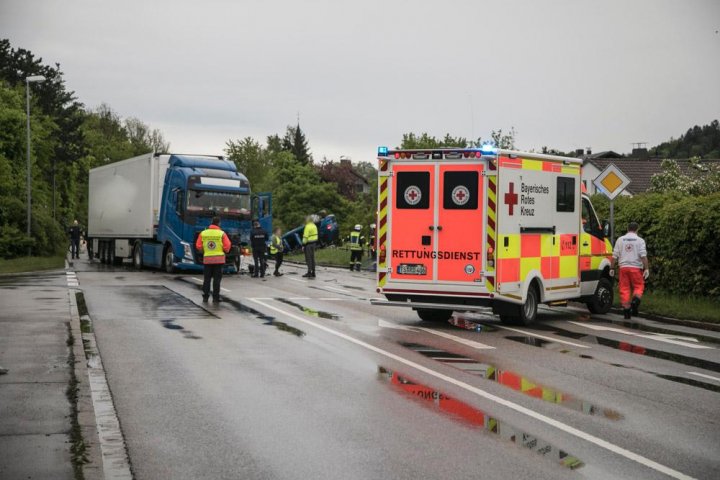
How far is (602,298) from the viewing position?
1903cm

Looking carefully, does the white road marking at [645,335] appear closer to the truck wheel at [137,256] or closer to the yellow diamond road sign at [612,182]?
the yellow diamond road sign at [612,182]

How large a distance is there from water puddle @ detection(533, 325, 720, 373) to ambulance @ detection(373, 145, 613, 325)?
881 millimetres

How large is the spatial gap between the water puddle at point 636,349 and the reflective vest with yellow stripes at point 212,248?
6.91m

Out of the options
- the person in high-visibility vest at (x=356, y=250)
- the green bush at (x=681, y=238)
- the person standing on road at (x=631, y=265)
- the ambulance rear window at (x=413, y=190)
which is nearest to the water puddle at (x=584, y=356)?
the ambulance rear window at (x=413, y=190)

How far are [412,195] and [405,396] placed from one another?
7173 mm

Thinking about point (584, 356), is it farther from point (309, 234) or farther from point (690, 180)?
point (690, 180)

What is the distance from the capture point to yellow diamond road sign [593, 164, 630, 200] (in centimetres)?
2073

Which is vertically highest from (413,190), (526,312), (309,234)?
(413,190)

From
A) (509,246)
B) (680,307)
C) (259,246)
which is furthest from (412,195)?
A: (259,246)

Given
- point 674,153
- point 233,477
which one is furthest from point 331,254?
point 674,153

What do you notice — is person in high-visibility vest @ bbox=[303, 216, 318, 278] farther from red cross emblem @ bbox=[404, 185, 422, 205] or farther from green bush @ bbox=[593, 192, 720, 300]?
red cross emblem @ bbox=[404, 185, 422, 205]

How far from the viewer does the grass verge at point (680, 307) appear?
17.8 meters

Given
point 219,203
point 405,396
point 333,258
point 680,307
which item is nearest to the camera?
point 405,396

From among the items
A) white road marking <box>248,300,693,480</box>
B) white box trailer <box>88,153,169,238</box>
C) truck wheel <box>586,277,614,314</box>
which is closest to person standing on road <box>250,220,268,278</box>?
white box trailer <box>88,153,169,238</box>
